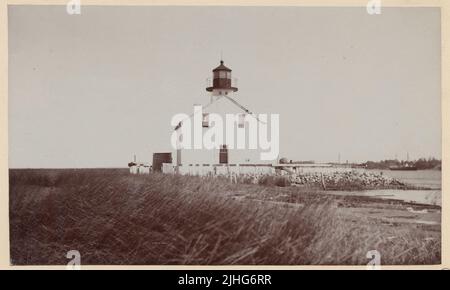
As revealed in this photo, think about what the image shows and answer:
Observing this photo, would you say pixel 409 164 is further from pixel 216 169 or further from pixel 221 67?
pixel 221 67

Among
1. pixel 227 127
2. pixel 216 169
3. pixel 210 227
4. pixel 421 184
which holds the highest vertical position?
pixel 227 127

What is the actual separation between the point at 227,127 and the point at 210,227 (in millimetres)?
1312

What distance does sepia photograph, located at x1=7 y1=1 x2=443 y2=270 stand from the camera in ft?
17.4

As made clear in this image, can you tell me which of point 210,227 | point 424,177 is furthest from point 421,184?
point 210,227

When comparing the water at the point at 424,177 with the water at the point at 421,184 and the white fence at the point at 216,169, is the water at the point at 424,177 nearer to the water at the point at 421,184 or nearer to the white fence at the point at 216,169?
the water at the point at 421,184

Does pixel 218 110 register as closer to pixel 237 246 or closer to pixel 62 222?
pixel 237 246

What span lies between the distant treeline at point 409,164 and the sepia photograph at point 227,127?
0.03 m

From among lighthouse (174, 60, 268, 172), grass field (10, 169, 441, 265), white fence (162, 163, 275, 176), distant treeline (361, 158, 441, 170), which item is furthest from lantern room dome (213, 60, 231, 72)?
distant treeline (361, 158, 441, 170)

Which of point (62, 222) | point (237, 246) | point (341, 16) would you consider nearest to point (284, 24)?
point (341, 16)

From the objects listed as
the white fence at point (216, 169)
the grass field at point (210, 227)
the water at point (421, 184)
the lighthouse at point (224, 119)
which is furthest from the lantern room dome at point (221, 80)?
the water at point (421, 184)

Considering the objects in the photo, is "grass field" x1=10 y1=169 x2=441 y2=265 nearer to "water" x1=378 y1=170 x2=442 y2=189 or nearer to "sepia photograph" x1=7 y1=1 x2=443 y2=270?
"sepia photograph" x1=7 y1=1 x2=443 y2=270

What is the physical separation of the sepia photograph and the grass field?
0.06 feet

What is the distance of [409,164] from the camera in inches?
212

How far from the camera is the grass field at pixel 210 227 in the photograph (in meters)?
5.19
